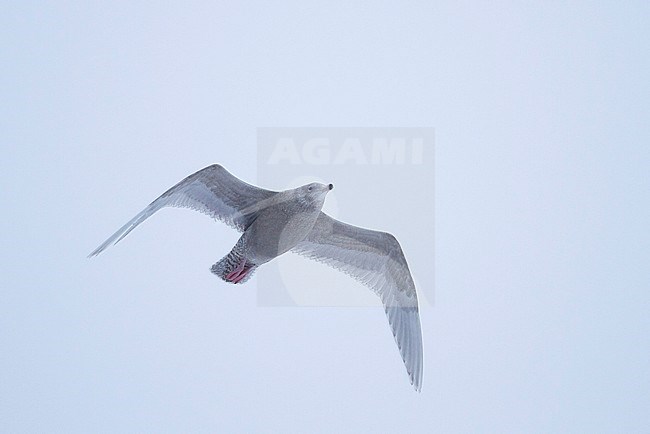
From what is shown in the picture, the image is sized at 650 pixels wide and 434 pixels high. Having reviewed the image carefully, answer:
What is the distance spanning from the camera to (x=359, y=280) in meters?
11.5

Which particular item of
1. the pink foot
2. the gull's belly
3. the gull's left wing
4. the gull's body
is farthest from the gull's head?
the pink foot

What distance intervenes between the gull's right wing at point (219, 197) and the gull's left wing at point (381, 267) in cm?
90

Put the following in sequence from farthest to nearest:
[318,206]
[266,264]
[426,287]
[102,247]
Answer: [426,287]
[266,264]
[318,206]
[102,247]

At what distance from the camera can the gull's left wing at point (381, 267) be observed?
11164 mm

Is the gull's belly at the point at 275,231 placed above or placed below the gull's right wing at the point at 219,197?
below

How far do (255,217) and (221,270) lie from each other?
2.52ft

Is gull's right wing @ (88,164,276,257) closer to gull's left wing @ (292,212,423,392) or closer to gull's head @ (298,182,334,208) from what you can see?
gull's head @ (298,182,334,208)

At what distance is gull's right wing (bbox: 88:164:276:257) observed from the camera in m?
10.1

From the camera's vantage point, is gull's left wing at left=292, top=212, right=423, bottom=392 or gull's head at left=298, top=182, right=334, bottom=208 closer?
gull's head at left=298, top=182, right=334, bottom=208

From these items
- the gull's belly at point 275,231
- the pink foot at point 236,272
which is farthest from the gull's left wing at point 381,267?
the pink foot at point 236,272

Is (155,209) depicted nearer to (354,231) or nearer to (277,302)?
(354,231)

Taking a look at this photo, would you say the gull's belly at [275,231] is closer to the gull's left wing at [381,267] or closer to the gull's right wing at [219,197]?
the gull's right wing at [219,197]

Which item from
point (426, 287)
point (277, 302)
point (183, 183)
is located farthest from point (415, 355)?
point (183, 183)

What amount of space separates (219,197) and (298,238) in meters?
1.08
